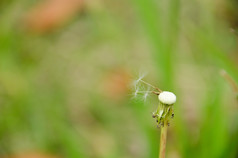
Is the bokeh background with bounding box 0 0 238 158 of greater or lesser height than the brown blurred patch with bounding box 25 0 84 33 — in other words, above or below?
below

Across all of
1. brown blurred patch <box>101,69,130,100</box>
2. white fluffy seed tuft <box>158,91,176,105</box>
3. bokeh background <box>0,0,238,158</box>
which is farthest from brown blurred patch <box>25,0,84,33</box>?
white fluffy seed tuft <box>158,91,176,105</box>

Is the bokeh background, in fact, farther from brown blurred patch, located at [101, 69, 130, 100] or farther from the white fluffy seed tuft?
the white fluffy seed tuft

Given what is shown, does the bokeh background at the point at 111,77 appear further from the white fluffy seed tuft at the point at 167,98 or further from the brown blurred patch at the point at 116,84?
the white fluffy seed tuft at the point at 167,98

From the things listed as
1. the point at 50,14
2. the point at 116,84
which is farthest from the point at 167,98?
the point at 50,14

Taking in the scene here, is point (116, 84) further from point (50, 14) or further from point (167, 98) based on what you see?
point (167, 98)

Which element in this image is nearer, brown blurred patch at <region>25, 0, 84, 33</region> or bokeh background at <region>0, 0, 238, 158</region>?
bokeh background at <region>0, 0, 238, 158</region>

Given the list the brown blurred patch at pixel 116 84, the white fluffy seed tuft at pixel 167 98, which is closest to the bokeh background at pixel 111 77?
the brown blurred patch at pixel 116 84

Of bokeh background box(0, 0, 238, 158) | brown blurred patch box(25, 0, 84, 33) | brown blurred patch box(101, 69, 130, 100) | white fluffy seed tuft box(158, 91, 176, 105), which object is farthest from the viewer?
brown blurred patch box(25, 0, 84, 33)
